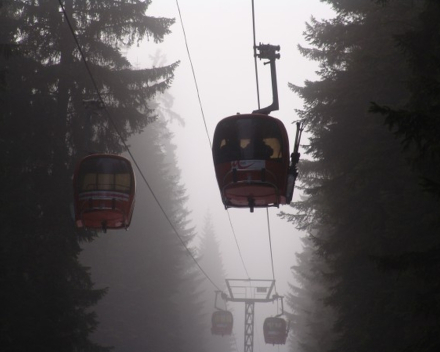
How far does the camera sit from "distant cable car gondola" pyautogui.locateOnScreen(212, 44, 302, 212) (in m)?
10.3

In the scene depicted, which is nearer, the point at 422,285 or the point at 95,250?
the point at 422,285

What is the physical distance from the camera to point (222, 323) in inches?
1362

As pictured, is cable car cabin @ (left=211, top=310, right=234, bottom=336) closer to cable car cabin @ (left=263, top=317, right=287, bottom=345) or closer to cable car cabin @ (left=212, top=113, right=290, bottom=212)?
cable car cabin @ (left=263, top=317, right=287, bottom=345)

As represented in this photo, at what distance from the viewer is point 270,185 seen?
10.3 m

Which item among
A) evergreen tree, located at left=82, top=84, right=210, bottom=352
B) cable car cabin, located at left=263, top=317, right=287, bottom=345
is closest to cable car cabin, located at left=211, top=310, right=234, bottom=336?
cable car cabin, located at left=263, top=317, right=287, bottom=345

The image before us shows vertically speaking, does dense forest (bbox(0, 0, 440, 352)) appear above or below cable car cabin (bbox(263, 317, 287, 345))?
above

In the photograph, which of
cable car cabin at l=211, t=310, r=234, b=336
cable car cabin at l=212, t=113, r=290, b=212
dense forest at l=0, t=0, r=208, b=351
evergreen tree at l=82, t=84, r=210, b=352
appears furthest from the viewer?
cable car cabin at l=211, t=310, r=234, b=336

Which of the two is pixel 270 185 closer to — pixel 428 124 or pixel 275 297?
pixel 428 124

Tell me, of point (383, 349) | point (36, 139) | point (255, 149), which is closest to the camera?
point (255, 149)

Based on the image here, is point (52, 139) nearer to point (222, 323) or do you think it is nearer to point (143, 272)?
point (143, 272)

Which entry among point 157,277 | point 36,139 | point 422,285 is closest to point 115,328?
point 157,277

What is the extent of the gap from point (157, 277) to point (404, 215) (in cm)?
2527

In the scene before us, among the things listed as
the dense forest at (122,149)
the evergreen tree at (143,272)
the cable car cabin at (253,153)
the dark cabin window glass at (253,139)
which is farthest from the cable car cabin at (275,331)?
the dark cabin window glass at (253,139)

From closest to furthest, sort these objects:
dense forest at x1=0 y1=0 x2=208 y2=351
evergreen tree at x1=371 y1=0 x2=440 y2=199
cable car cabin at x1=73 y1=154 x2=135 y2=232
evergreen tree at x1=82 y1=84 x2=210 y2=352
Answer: evergreen tree at x1=371 y1=0 x2=440 y2=199 < cable car cabin at x1=73 y1=154 x2=135 y2=232 < dense forest at x1=0 y1=0 x2=208 y2=351 < evergreen tree at x1=82 y1=84 x2=210 y2=352
